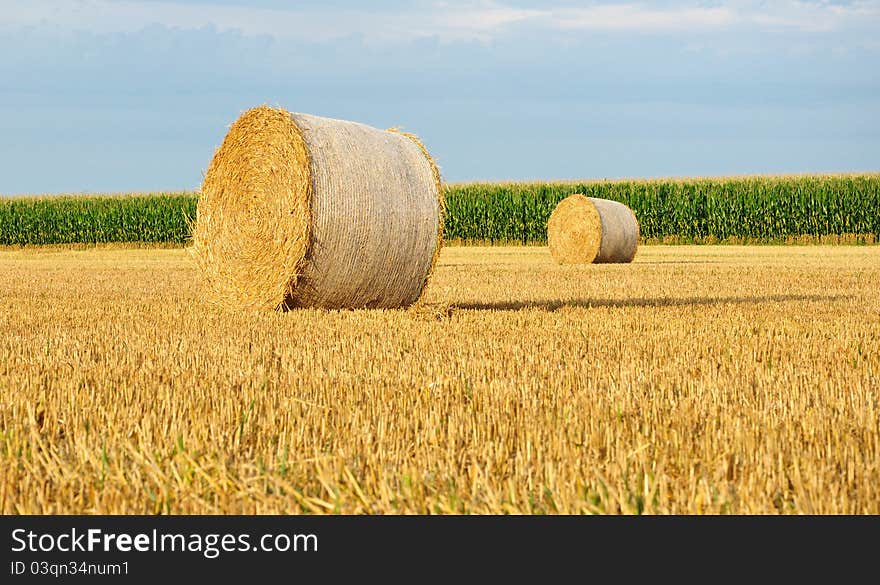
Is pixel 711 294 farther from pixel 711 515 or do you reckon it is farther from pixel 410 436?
pixel 711 515

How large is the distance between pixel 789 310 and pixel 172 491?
8809 mm

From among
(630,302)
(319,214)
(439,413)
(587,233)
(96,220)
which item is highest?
(319,214)

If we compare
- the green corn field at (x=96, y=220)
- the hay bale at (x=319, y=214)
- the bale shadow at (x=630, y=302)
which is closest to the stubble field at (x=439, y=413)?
the hay bale at (x=319, y=214)

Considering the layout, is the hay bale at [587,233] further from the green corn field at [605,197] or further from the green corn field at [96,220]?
the green corn field at [96,220]

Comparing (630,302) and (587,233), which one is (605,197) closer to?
(587,233)

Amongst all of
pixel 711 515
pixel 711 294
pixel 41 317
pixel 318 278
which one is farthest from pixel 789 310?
pixel 711 515

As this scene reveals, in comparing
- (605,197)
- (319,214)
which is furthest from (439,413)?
(605,197)

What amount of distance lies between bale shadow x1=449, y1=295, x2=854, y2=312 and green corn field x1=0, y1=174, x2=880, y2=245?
27.8 m

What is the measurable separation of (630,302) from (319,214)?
409cm

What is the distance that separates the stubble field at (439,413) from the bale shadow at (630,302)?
1.34 meters

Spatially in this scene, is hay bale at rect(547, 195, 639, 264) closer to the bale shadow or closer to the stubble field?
the bale shadow

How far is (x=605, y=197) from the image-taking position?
143ft

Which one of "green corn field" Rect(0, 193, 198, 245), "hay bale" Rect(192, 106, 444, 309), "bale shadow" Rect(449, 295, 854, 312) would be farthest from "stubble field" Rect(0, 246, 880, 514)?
"green corn field" Rect(0, 193, 198, 245)

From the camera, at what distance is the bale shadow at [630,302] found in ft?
39.3
